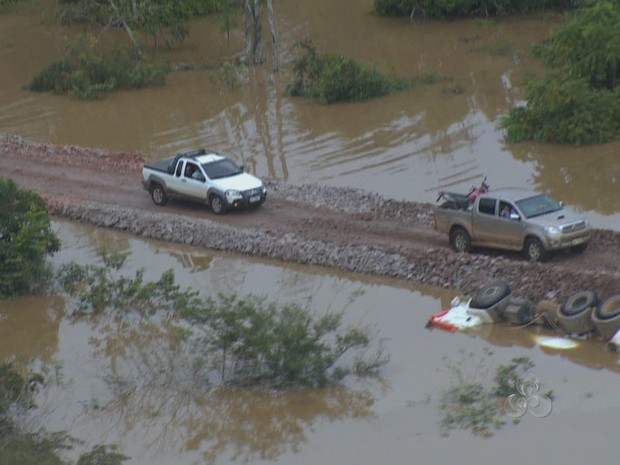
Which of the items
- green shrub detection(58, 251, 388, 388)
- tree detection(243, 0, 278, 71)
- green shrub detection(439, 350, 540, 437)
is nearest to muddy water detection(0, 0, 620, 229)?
tree detection(243, 0, 278, 71)

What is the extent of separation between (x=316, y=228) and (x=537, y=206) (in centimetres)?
535

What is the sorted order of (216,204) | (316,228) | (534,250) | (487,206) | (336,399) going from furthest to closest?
1. (216,204)
2. (316,228)
3. (487,206)
4. (534,250)
5. (336,399)

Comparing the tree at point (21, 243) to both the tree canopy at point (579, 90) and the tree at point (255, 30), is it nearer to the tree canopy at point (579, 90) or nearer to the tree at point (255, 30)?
→ the tree canopy at point (579, 90)

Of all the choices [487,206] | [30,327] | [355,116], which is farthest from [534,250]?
[355,116]

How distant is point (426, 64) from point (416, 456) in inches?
1147

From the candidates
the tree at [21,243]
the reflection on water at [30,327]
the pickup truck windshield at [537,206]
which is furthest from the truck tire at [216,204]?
the pickup truck windshield at [537,206]

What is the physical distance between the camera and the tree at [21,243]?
26656mm

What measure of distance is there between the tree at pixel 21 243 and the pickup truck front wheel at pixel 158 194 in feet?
14.1

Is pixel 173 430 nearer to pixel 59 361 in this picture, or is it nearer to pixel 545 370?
pixel 59 361

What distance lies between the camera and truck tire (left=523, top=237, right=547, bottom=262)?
24984 millimetres

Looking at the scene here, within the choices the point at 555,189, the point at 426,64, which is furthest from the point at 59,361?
the point at 426,64

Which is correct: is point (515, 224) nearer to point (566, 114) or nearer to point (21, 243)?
point (21, 243)

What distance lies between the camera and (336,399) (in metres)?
21.0

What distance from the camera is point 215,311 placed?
22.0 meters
